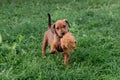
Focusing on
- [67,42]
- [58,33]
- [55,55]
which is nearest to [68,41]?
[67,42]

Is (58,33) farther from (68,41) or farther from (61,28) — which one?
(68,41)

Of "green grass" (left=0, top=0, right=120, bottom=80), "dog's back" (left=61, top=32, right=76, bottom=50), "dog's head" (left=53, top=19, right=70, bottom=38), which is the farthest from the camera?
"dog's head" (left=53, top=19, right=70, bottom=38)

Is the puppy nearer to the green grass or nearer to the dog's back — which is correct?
the dog's back

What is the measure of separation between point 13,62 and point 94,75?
1.54 meters

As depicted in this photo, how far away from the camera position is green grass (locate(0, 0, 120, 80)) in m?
5.85

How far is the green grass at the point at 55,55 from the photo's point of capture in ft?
19.2

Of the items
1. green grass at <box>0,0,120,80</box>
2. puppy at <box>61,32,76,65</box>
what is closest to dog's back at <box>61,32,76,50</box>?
puppy at <box>61,32,76,65</box>

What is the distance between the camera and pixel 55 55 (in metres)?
6.90

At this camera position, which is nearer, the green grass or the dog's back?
the green grass

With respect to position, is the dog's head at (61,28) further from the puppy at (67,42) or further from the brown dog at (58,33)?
the puppy at (67,42)

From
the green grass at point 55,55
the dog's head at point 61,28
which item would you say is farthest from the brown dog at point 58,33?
the green grass at point 55,55

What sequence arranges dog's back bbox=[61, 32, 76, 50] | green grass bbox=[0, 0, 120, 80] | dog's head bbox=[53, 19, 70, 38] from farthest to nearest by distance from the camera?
1. dog's head bbox=[53, 19, 70, 38]
2. dog's back bbox=[61, 32, 76, 50]
3. green grass bbox=[0, 0, 120, 80]

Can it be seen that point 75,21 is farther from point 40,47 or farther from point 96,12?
point 40,47

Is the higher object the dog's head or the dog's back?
the dog's head
